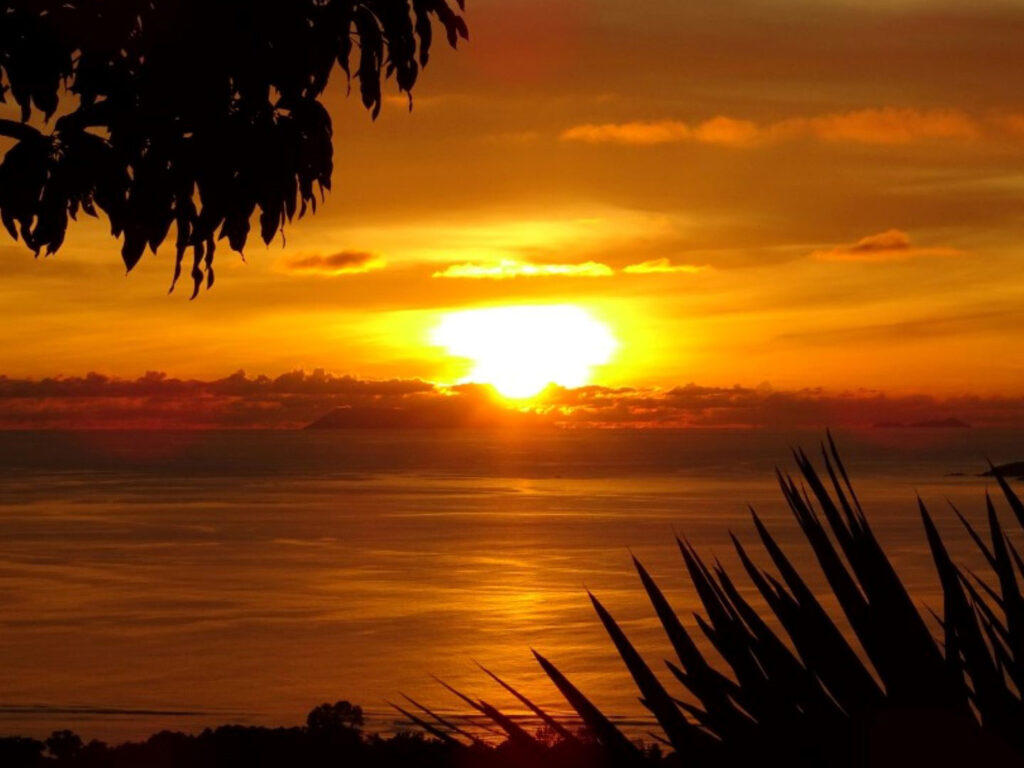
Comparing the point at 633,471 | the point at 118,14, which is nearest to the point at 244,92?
the point at 118,14

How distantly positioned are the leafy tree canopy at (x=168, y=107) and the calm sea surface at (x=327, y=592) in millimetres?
1601

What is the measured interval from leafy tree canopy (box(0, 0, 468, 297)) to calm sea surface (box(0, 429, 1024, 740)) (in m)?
1.60

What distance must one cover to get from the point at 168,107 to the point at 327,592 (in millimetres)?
29104

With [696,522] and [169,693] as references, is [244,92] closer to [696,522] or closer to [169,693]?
[169,693]

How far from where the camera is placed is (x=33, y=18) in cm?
398

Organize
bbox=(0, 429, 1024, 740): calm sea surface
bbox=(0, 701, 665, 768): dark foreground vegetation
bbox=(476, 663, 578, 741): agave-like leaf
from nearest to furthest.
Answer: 1. bbox=(476, 663, 578, 741): agave-like leaf
2. bbox=(0, 701, 665, 768): dark foreground vegetation
3. bbox=(0, 429, 1024, 740): calm sea surface

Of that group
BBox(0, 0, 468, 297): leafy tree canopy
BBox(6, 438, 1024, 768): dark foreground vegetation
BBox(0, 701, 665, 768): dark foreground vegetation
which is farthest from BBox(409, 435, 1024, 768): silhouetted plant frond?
BBox(0, 701, 665, 768): dark foreground vegetation

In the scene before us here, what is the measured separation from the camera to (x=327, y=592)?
3234 centimetres

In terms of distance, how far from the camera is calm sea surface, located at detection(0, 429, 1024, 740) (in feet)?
62.8

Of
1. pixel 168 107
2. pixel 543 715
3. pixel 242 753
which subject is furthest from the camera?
pixel 242 753

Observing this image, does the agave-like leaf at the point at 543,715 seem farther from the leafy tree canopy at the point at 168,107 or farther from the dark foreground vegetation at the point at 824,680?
the leafy tree canopy at the point at 168,107

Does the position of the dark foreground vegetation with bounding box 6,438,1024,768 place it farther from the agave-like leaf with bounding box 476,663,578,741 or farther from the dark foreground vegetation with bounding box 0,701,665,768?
the dark foreground vegetation with bounding box 0,701,665,768

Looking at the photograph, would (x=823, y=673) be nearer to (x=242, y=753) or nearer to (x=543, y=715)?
(x=543, y=715)

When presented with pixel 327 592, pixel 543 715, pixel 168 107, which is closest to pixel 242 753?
pixel 168 107
